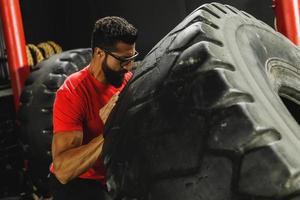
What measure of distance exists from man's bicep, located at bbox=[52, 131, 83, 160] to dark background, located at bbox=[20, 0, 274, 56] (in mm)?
1802

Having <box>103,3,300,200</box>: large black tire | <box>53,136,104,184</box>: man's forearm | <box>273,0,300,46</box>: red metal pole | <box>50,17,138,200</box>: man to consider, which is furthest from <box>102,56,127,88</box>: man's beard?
<box>273,0,300,46</box>: red metal pole

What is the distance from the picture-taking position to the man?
1529 mm

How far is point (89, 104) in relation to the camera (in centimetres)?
161

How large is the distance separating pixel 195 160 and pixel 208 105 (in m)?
0.09

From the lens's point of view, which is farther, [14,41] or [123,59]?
[14,41]

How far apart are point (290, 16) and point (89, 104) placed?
1.29 meters

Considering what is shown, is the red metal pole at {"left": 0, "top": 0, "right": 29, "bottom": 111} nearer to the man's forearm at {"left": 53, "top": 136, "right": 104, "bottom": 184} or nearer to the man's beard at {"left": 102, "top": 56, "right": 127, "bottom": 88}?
the man's beard at {"left": 102, "top": 56, "right": 127, "bottom": 88}

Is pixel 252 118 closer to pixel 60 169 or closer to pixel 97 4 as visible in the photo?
pixel 60 169

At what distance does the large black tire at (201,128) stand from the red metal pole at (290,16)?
62.7 inches

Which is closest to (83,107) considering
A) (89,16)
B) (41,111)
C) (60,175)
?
(60,175)

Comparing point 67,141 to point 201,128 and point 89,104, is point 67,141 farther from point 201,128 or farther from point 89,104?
point 201,128

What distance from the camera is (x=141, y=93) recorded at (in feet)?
2.64

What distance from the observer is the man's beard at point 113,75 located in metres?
1.63

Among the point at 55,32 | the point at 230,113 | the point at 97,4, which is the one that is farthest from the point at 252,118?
the point at 55,32
